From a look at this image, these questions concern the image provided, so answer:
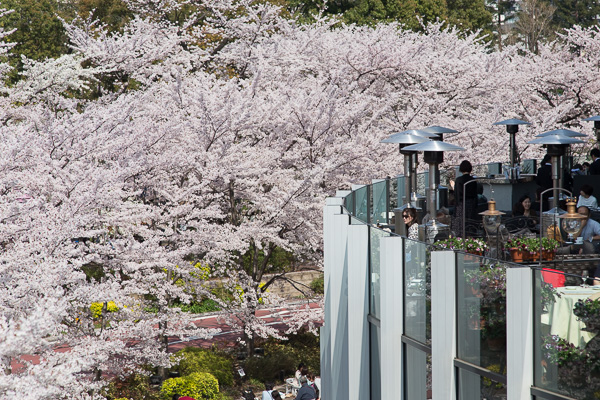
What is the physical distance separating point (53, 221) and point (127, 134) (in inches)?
163

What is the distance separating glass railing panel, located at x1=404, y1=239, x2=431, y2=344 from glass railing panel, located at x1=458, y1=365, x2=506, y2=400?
0.71 metres

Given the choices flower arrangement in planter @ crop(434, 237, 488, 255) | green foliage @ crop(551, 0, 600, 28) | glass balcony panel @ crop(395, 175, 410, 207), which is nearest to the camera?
flower arrangement in planter @ crop(434, 237, 488, 255)

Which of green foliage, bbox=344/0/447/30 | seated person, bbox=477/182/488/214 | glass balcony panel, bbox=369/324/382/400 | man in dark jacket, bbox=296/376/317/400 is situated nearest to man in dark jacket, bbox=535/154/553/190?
seated person, bbox=477/182/488/214

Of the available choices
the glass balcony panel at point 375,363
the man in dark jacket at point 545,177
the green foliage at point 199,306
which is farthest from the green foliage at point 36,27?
the glass balcony panel at point 375,363

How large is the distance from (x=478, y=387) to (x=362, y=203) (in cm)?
596

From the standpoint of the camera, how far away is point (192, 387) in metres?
16.2

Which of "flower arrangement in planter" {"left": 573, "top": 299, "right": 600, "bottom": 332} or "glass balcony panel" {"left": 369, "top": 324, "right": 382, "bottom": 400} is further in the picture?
"glass balcony panel" {"left": 369, "top": 324, "right": 382, "bottom": 400}

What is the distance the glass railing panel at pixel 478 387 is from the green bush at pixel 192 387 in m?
9.86

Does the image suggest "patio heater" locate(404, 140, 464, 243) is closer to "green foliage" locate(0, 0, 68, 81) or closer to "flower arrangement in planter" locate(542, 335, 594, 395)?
"flower arrangement in planter" locate(542, 335, 594, 395)

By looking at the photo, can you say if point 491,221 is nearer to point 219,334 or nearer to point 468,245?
point 468,245

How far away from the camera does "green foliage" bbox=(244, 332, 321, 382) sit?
60.9 feet

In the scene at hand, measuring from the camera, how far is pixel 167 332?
1666cm

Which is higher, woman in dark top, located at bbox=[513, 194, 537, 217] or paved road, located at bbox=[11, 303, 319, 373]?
woman in dark top, located at bbox=[513, 194, 537, 217]

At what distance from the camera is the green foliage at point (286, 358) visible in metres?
18.5
